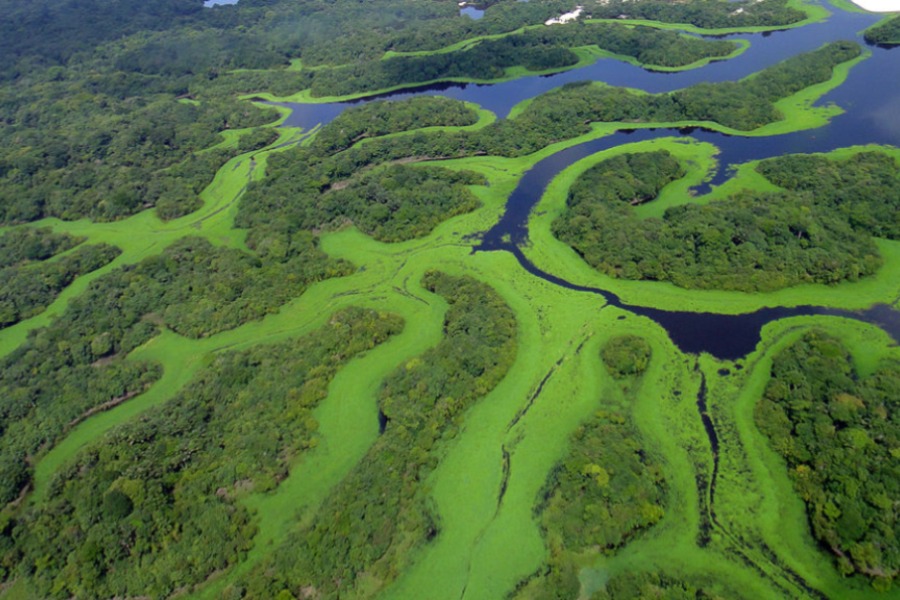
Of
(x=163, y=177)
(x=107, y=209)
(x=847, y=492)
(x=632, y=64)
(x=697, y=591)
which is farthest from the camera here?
(x=632, y=64)

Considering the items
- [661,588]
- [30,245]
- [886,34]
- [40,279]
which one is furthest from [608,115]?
[30,245]

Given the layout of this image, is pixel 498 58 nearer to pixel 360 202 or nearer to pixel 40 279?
pixel 360 202

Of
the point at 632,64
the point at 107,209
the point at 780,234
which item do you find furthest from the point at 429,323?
the point at 632,64

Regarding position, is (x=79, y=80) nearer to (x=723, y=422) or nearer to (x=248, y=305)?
(x=248, y=305)

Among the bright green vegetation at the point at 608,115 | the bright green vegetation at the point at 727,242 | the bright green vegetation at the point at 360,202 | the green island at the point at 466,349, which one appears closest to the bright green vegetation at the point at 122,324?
the green island at the point at 466,349

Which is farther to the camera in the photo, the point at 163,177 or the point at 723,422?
the point at 163,177

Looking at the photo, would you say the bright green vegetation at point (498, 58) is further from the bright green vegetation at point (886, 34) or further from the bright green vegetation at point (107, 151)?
the bright green vegetation at point (886, 34)
